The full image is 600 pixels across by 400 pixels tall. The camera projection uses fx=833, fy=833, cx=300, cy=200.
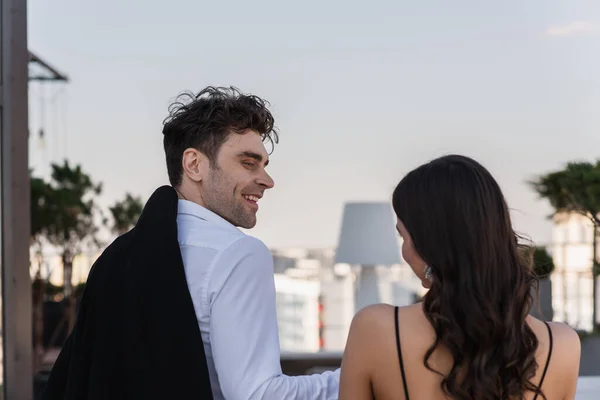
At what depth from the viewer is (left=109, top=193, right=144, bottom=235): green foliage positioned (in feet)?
A: 20.2

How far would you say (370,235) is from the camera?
19.0 ft

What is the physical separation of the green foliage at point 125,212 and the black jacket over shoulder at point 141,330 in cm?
485

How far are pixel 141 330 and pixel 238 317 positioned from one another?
15 centimetres

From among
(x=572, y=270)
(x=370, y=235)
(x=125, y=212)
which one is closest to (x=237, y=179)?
(x=370, y=235)

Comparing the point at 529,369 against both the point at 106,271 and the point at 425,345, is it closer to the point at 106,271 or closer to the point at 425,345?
the point at 425,345

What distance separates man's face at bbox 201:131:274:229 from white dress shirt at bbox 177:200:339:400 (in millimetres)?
65

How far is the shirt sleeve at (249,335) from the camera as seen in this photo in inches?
50.4

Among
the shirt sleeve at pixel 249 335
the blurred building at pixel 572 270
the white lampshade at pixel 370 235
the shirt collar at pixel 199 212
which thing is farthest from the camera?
the blurred building at pixel 572 270

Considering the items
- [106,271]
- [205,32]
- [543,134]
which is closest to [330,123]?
[205,32]

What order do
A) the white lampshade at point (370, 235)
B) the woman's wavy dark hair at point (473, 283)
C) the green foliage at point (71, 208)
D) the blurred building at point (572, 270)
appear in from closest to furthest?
the woman's wavy dark hair at point (473, 283) < the white lampshade at point (370, 235) < the green foliage at point (71, 208) < the blurred building at point (572, 270)

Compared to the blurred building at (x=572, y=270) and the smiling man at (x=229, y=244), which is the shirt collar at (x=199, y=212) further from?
the blurred building at (x=572, y=270)

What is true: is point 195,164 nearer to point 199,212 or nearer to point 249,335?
point 199,212

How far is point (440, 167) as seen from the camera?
3.95 ft

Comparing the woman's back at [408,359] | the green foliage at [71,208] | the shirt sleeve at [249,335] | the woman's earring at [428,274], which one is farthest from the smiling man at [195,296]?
the green foliage at [71,208]
